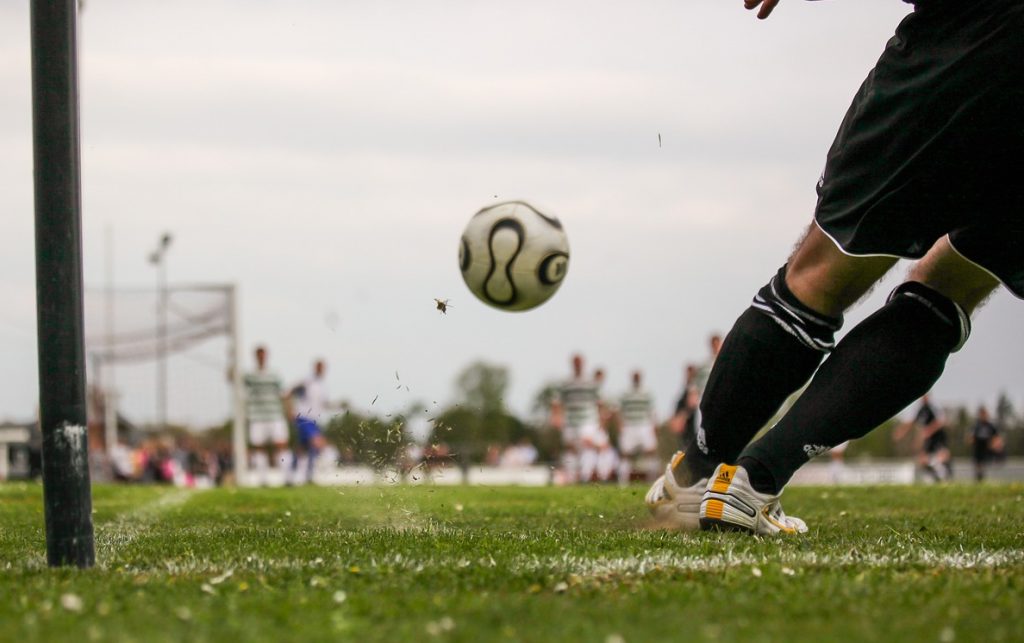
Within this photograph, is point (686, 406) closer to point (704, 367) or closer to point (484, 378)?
point (704, 367)

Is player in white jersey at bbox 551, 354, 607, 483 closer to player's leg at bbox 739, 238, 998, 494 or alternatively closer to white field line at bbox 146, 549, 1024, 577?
player's leg at bbox 739, 238, 998, 494

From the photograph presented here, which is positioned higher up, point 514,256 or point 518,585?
point 514,256

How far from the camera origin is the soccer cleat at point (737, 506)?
Result: 4.36 metres

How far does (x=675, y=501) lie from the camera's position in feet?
15.6

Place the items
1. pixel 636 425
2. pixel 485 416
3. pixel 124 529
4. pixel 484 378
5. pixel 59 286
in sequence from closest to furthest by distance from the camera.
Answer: pixel 59 286, pixel 124 529, pixel 636 425, pixel 485 416, pixel 484 378

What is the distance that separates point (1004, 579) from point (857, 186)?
4.51 ft

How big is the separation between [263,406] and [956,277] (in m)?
16.5

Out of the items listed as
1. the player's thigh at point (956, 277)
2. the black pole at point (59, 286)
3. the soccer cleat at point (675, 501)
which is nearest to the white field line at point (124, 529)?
the black pole at point (59, 286)

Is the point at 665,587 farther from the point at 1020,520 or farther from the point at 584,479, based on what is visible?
the point at 584,479

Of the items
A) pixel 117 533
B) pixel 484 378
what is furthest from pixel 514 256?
pixel 484 378

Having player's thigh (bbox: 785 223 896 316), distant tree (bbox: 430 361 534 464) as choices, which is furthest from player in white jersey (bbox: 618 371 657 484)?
distant tree (bbox: 430 361 534 464)

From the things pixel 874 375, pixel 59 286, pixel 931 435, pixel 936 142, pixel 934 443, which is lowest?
pixel 934 443

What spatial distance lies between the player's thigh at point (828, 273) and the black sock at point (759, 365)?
0.16ft

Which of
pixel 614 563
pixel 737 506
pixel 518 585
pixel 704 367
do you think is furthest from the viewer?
pixel 704 367
